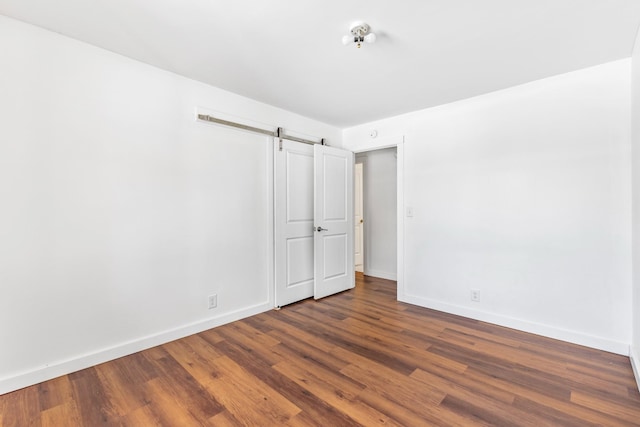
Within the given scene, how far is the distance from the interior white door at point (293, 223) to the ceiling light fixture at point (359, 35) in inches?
64.0

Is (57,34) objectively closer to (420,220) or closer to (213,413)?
(213,413)

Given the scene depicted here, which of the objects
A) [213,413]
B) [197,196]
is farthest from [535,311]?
[197,196]

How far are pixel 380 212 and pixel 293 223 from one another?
2066mm

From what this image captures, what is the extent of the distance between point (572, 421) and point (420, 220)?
218 cm

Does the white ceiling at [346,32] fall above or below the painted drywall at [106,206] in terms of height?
→ above

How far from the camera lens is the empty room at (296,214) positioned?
1768mm

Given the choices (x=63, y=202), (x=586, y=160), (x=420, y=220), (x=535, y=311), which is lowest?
(x=535, y=311)

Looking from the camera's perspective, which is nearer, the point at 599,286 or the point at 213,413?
the point at 213,413

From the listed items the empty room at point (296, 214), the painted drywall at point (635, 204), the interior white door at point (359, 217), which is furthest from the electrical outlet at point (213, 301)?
the painted drywall at point (635, 204)

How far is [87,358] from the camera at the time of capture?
2.10m


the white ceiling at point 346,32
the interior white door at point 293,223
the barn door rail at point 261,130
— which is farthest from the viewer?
the interior white door at point 293,223

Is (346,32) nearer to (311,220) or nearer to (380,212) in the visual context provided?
(311,220)

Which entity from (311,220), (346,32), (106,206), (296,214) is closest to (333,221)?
(311,220)

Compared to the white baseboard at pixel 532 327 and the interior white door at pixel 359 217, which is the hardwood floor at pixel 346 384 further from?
the interior white door at pixel 359 217
